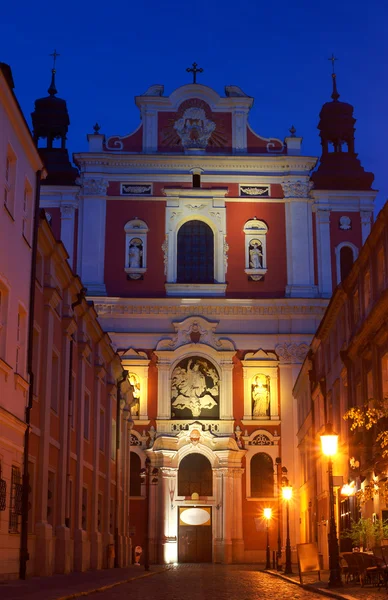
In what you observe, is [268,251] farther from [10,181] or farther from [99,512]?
[10,181]

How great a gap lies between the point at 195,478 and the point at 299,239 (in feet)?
48.0

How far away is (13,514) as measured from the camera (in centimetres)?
2083

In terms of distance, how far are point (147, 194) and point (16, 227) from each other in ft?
115

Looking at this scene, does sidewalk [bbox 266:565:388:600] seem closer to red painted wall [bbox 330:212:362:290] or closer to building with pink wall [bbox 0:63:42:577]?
building with pink wall [bbox 0:63:42:577]

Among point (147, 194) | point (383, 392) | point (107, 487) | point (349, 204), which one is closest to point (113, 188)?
point (147, 194)

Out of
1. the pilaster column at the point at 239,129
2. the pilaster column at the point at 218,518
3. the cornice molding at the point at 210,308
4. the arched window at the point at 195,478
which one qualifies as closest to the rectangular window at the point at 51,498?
the pilaster column at the point at 218,518

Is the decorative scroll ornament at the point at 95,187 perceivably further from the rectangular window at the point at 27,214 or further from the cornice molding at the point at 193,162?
the rectangular window at the point at 27,214

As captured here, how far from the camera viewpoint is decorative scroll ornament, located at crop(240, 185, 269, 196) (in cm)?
5631

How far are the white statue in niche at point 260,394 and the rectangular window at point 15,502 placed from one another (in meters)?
32.7

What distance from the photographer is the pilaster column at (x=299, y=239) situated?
2157 inches

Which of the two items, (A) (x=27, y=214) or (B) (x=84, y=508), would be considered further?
(B) (x=84, y=508)

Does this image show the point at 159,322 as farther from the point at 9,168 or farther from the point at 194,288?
the point at 9,168

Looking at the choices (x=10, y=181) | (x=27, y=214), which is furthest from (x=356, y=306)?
(x=10, y=181)

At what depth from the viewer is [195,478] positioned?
52.3m
